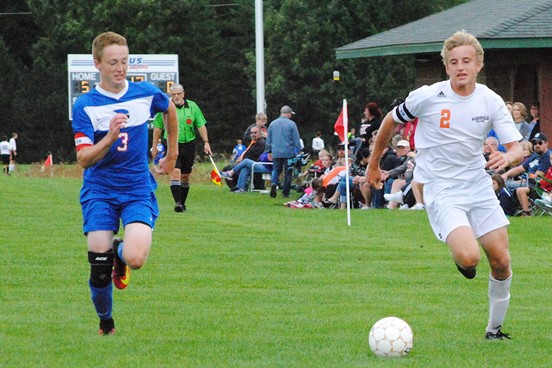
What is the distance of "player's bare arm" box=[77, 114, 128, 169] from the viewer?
7.86m

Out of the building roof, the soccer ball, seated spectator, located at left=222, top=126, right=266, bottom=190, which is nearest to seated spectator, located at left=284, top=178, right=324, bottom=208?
the building roof

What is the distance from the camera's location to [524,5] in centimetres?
2662

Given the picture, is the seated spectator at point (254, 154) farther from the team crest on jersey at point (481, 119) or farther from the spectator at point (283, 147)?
the team crest on jersey at point (481, 119)

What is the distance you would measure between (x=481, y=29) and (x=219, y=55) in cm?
4416

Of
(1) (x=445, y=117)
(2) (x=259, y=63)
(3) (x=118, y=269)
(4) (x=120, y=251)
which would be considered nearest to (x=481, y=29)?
(2) (x=259, y=63)

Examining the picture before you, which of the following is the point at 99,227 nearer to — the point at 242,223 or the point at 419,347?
the point at 419,347

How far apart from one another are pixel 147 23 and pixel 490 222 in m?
58.1

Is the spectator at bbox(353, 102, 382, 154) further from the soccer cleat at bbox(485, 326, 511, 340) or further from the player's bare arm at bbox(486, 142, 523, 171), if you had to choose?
the player's bare arm at bbox(486, 142, 523, 171)

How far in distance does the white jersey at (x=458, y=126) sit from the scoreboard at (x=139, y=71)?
2866 cm

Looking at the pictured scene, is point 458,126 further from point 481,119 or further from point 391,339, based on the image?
point 391,339

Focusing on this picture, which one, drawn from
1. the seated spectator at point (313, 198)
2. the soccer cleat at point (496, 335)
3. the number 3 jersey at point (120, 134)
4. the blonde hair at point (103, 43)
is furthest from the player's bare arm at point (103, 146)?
the seated spectator at point (313, 198)

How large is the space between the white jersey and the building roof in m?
15.7

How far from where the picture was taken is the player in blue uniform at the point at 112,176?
27.1 feet

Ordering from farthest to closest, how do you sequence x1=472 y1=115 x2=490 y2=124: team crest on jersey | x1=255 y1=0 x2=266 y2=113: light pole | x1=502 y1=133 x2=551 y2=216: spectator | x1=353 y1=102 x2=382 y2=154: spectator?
x1=255 y1=0 x2=266 y2=113: light pole < x1=353 y1=102 x2=382 y2=154: spectator < x1=502 y1=133 x2=551 y2=216: spectator < x1=472 y1=115 x2=490 y2=124: team crest on jersey
